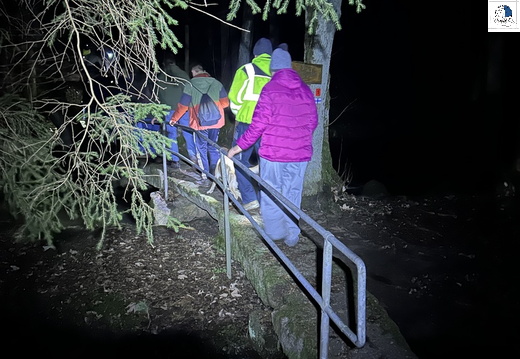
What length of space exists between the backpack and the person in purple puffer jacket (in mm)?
2097

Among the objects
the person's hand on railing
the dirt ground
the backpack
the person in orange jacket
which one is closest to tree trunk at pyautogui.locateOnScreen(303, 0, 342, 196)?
the dirt ground

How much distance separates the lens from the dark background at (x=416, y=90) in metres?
12.4

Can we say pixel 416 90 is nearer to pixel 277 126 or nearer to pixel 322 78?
pixel 322 78

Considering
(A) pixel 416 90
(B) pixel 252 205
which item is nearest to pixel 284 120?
(B) pixel 252 205

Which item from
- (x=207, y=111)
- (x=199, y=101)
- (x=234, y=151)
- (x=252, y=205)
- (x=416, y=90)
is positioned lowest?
(x=252, y=205)

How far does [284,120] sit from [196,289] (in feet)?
7.80

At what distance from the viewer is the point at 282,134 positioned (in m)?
3.92

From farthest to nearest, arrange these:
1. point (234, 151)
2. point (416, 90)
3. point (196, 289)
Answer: point (416, 90)
point (196, 289)
point (234, 151)

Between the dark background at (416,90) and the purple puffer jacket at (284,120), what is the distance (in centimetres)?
431

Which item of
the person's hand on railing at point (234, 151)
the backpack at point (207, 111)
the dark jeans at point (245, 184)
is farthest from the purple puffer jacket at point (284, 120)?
the backpack at point (207, 111)

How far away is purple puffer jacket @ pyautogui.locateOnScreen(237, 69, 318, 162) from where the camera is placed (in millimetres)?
3811

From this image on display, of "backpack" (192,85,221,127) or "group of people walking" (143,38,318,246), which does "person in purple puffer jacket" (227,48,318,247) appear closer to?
"group of people walking" (143,38,318,246)

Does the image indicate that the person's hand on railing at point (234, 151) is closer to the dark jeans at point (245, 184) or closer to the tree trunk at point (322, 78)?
the dark jeans at point (245, 184)

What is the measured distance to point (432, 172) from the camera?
541 inches
